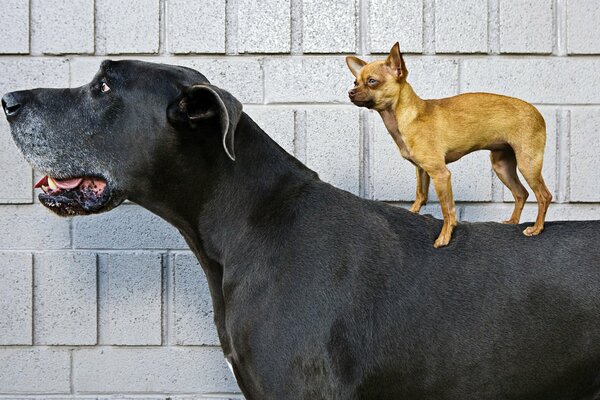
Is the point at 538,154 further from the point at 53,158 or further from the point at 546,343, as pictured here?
the point at 53,158

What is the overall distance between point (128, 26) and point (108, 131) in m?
1.62

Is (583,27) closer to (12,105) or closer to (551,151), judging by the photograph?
(551,151)

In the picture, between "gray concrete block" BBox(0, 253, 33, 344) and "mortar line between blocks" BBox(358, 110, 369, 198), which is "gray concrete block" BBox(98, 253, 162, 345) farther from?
"mortar line between blocks" BBox(358, 110, 369, 198)

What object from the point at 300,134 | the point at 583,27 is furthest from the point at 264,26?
the point at 583,27

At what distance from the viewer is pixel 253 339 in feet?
7.79

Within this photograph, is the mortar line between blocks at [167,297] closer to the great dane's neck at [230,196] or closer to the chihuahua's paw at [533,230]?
the great dane's neck at [230,196]

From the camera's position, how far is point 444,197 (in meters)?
2.47

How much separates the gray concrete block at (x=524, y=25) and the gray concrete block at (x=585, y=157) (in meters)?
0.43

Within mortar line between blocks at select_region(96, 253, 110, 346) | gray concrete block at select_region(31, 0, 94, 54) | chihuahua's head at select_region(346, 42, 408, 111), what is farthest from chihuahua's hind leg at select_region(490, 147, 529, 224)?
gray concrete block at select_region(31, 0, 94, 54)

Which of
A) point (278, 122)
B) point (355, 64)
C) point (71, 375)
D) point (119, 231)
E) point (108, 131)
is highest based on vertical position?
point (355, 64)

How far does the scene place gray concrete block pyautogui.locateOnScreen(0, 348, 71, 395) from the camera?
4.00 meters

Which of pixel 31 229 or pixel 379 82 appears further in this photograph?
pixel 31 229

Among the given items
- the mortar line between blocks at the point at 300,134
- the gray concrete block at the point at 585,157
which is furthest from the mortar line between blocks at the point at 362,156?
the gray concrete block at the point at 585,157

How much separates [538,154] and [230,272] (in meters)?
1.10
